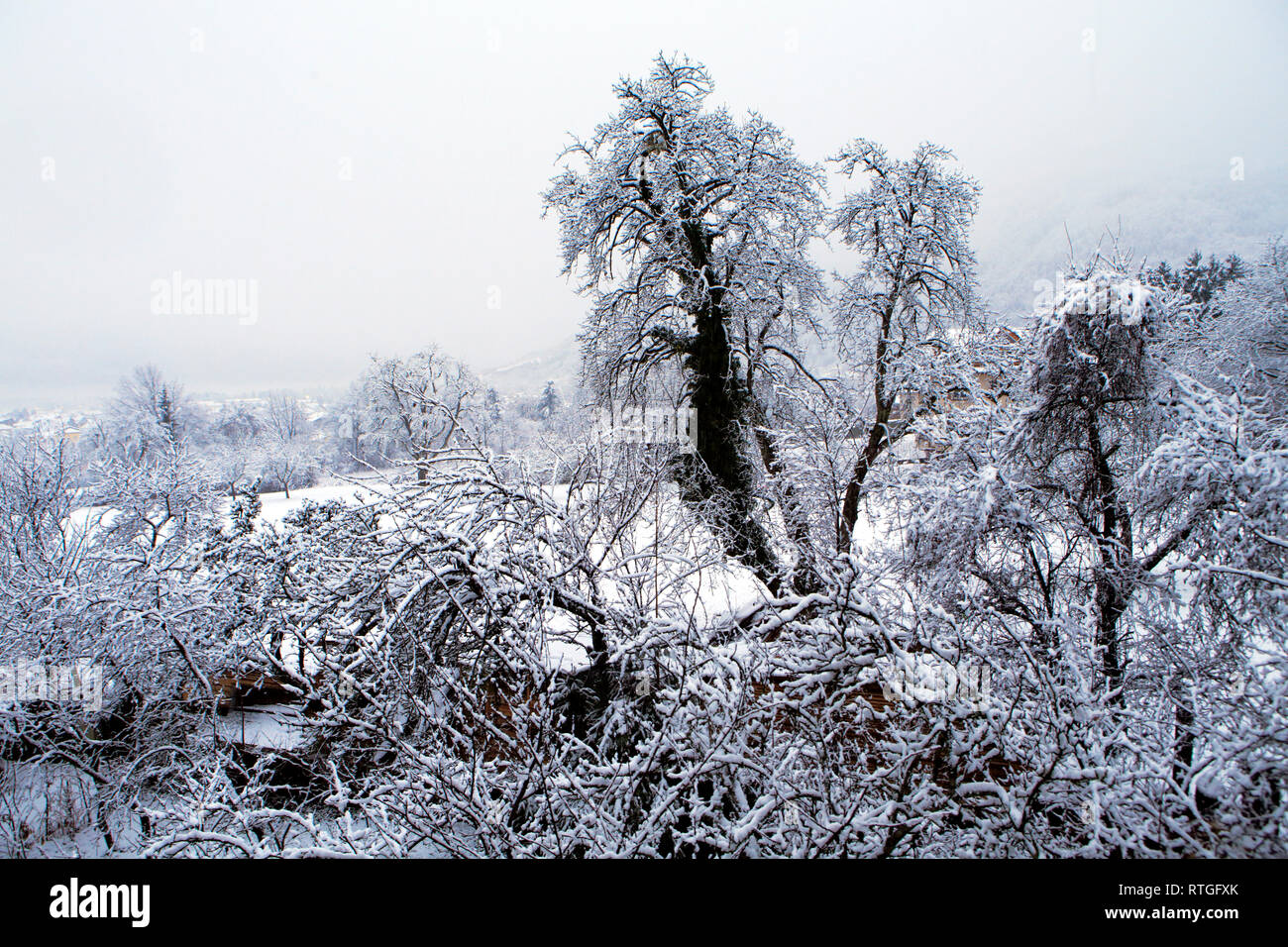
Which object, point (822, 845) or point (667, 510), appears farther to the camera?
point (667, 510)

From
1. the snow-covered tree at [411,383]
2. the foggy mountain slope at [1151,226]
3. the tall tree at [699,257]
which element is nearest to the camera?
the foggy mountain slope at [1151,226]

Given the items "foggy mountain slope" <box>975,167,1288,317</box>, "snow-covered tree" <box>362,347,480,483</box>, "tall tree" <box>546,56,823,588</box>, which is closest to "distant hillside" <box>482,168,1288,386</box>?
"foggy mountain slope" <box>975,167,1288,317</box>

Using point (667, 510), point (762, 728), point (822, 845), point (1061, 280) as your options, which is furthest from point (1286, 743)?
point (667, 510)

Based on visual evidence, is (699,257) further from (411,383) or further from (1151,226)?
(411,383)

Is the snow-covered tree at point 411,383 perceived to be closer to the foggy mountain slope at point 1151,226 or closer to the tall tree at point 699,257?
the tall tree at point 699,257

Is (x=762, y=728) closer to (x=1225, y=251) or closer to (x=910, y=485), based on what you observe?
(x=910, y=485)

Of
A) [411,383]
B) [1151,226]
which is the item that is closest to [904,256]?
[1151,226]

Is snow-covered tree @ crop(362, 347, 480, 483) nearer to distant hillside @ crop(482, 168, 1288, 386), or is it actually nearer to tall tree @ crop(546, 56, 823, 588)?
tall tree @ crop(546, 56, 823, 588)

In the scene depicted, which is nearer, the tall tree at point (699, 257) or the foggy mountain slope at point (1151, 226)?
the foggy mountain slope at point (1151, 226)

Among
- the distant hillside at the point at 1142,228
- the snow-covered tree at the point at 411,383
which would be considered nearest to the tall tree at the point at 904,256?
the distant hillside at the point at 1142,228

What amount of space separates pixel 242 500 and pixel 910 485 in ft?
44.8

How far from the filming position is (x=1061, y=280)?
15.7ft

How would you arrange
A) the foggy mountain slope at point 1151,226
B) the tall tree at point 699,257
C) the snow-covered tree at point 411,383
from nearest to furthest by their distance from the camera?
the foggy mountain slope at point 1151,226 → the tall tree at point 699,257 → the snow-covered tree at point 411,383

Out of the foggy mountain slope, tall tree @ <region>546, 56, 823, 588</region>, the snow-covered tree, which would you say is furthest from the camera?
the snow-covered tree
